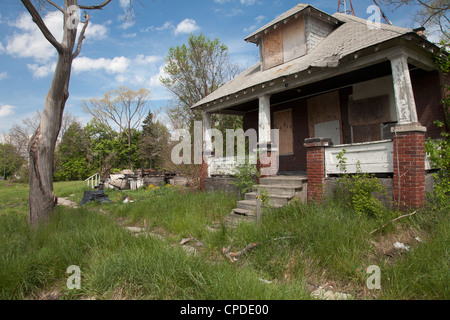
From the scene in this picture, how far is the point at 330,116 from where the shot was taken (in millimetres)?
8570

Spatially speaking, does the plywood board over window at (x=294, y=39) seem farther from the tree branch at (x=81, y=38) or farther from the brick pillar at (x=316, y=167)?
the tree branch at (x=81, y=38)

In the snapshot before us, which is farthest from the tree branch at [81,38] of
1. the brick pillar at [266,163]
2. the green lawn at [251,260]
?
the brick pillar at [266,163]

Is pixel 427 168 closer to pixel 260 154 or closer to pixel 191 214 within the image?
pixel 260 154

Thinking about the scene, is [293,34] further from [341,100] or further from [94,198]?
[94,198]

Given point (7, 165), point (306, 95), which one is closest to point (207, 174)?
point (306, 95)

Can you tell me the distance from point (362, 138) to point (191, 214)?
18.4 feet

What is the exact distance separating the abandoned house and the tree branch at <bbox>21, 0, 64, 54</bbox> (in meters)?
4.81

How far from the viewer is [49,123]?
19.4 feet

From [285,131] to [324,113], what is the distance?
1.67 m

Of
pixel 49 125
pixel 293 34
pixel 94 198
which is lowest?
pixel 94 198

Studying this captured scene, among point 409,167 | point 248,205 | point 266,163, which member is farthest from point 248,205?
point 409,167

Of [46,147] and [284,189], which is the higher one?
[46,147]

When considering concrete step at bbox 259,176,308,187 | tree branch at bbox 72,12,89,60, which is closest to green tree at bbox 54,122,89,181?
tree branch at bbox 72,12,89,60

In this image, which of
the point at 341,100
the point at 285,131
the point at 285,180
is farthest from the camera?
the point at 285,131
